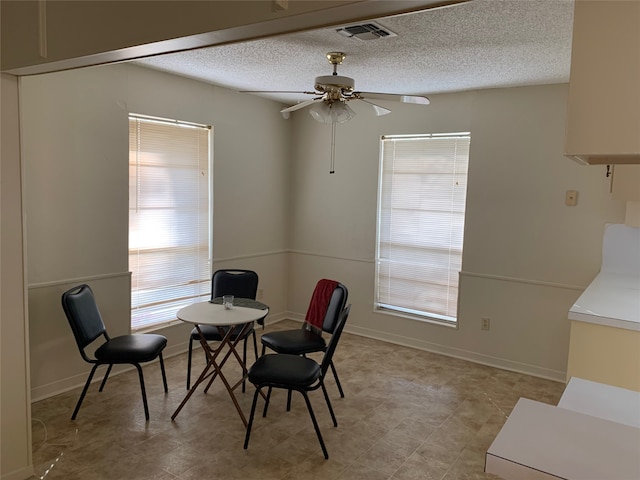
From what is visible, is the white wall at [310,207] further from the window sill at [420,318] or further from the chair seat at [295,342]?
the chair seat at [295,342]

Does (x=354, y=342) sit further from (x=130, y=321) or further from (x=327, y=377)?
(x=130, y=321)

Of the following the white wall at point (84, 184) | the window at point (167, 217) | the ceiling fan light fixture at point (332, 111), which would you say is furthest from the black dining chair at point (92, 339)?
the ceiling fan light fixture at point (332, 111)

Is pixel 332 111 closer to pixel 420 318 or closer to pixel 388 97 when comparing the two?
pixel 388 97

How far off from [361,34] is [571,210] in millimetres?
2387

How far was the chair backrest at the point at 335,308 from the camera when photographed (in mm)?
3504

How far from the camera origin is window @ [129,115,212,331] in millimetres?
4029

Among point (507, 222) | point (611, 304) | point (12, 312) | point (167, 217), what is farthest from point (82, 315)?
point (507, 222)

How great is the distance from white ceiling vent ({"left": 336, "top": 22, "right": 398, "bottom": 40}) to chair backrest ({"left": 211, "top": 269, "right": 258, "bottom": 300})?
211 centimetres

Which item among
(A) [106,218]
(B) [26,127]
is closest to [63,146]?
(B) [26,127]

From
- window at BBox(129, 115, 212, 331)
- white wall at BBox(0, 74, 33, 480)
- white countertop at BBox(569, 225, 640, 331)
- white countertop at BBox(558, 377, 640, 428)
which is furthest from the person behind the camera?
window at BBox(129, 115, 212, 331)

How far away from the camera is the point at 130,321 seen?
4.00m

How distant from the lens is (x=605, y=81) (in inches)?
46.1

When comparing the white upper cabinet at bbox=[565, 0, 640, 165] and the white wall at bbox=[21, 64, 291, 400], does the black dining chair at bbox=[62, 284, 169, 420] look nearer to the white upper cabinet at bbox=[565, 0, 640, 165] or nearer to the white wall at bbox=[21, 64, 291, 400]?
the white wall at bbox=[21, 64, 291, 400]

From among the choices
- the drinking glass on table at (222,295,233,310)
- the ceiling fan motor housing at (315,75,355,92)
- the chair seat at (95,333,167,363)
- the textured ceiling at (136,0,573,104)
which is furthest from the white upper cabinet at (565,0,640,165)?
the chair seat at (95,333,167,363)
